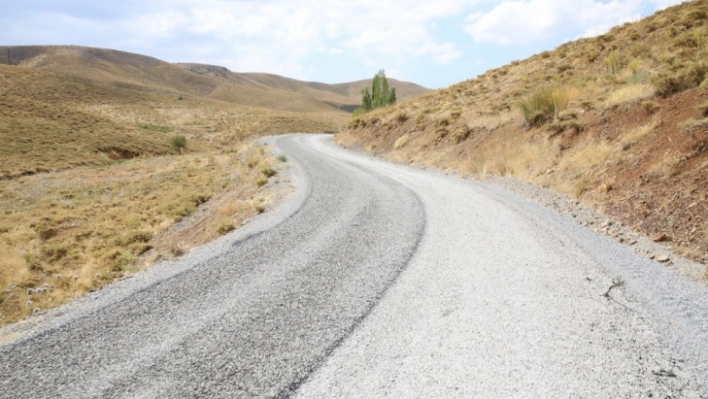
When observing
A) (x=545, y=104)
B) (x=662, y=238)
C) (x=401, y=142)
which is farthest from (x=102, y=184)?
(x=662, y=238)

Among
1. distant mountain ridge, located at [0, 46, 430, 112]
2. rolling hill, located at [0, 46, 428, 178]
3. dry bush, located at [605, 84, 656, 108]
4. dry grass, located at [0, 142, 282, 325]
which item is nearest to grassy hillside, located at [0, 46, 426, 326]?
dry grass, located at [0, 142, 282, 325]

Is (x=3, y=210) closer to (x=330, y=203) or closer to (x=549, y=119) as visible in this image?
(x=330, y=203)

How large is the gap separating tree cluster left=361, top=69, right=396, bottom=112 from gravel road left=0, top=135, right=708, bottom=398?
3989cm

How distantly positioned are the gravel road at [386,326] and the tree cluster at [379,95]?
39893 mm

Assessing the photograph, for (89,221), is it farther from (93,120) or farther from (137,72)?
(137,72)

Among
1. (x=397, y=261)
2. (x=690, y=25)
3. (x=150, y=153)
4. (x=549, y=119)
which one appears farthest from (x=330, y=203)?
(x=150, y=153)

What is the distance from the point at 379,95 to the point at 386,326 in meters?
44.4

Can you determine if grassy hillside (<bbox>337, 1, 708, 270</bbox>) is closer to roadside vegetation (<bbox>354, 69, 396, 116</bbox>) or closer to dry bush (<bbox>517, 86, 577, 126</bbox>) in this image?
dry bush (<bbox>517, 86, 577, 126</bbox>)

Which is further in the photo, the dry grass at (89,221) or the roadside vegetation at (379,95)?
the roadside vegetation at (379,95)

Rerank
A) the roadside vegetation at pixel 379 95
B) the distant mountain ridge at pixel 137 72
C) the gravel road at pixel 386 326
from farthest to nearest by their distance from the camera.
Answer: the distant mountain ridge at pixel 137 72 → the roadside vegetation at pixel 379 95 → the gravel road at pixel 386 326

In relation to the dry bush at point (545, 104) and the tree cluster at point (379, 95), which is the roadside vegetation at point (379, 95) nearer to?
the tree cluster at point (379, 95)

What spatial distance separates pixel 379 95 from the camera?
4622cm

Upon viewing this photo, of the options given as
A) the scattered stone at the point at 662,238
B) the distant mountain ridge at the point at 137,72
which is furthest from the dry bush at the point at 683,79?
the distant mountain ridge at the point at 137,72

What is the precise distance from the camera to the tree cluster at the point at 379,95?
148 ft
